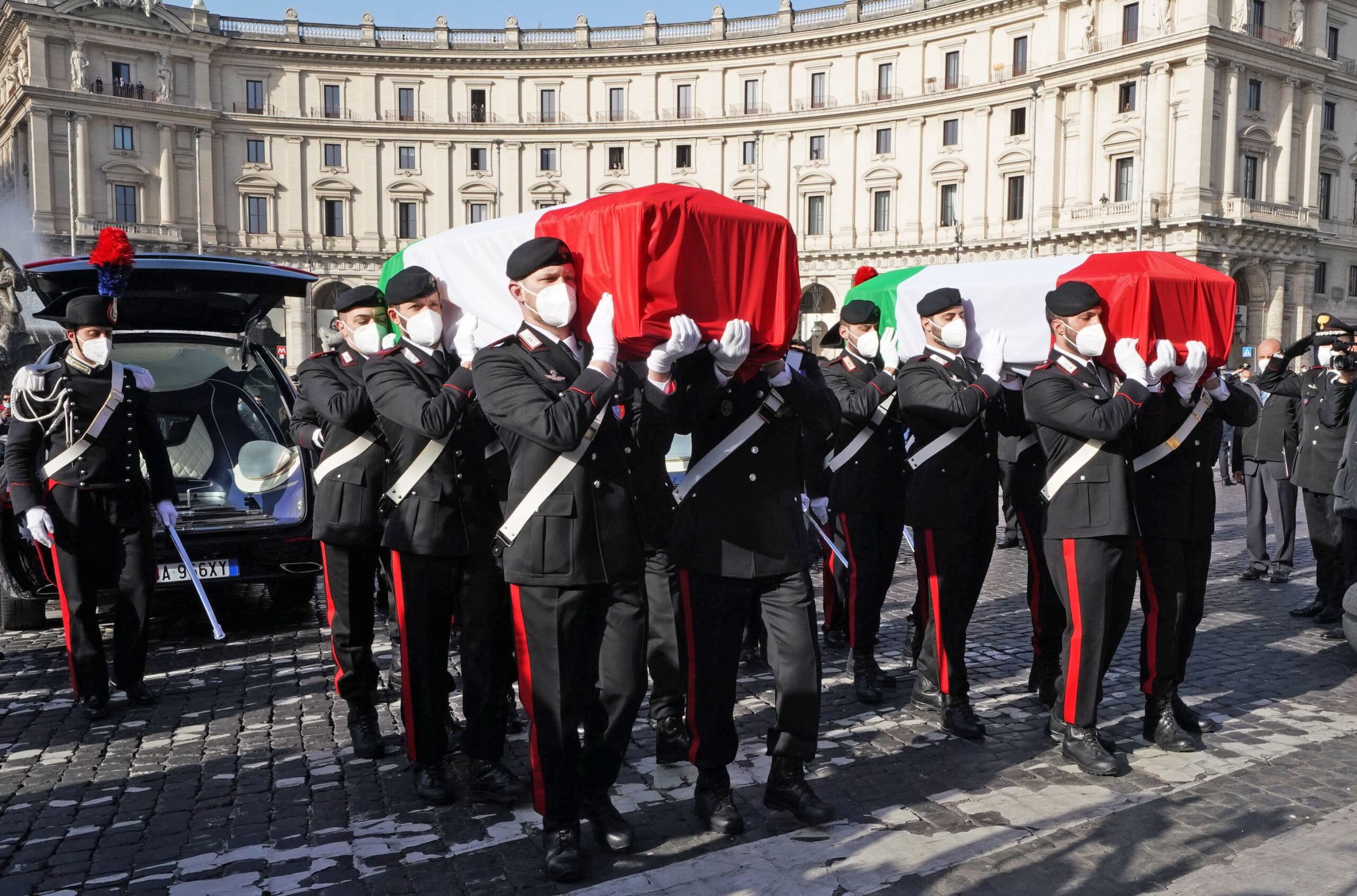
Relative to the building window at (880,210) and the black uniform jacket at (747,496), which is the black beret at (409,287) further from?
the building window at (880,210)

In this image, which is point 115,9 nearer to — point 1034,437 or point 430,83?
point 430,83

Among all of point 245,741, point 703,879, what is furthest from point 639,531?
point 245,741

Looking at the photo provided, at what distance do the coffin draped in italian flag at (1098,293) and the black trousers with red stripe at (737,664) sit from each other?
180 cm

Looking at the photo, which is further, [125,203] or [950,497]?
[125,203]

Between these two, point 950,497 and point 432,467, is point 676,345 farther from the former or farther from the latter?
point 950,497

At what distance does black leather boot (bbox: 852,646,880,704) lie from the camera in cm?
577

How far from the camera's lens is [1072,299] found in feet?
15.6

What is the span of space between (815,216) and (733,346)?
2259 inches

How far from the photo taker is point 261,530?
739cm

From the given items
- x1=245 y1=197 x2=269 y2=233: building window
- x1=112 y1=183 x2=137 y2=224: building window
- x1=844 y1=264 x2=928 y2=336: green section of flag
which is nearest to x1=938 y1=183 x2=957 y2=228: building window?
x1=245 y1=197 x2=269 y2=233: building window

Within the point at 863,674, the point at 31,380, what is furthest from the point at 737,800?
the point at 31,380

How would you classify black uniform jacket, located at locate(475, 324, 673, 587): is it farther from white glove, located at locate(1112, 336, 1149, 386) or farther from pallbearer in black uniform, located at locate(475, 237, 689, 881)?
white glove, located at locate(1112, 336, 1149, 386)

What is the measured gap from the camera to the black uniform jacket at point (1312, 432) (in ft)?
26.3

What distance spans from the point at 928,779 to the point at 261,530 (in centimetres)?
459
